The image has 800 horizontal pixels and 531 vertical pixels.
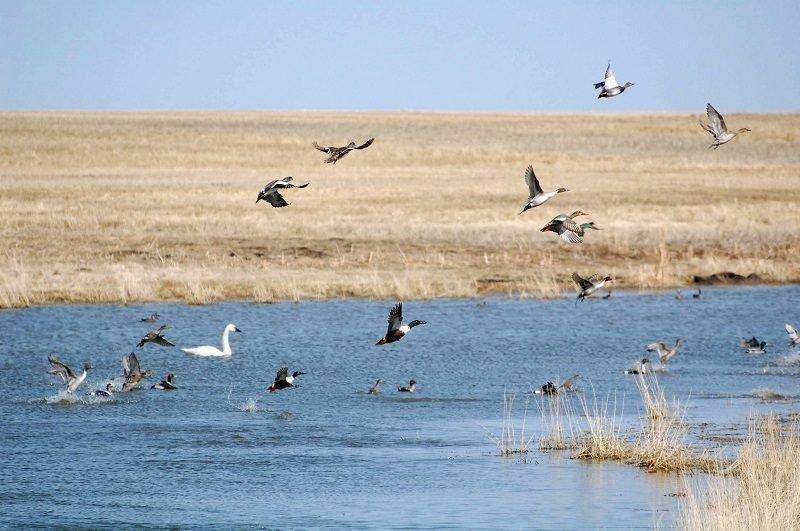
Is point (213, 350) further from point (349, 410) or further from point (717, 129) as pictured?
point (717, 129)

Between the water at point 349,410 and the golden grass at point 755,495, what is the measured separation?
0.56 metres

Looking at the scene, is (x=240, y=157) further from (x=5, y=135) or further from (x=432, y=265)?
(x=432, y=265)

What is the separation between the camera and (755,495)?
10648 millimetres

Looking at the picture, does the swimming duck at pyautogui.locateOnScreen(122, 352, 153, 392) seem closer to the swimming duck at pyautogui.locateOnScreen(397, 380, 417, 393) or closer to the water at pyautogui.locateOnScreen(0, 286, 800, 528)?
the water at pyautogui.locateOnScreen(0, 286, 800, 528)

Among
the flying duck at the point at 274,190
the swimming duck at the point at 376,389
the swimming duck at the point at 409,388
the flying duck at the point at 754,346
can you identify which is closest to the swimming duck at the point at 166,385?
the swimming duck at the point at 376,389

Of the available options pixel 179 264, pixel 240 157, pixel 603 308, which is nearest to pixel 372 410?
pixel 603 308

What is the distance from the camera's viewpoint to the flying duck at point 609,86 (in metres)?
14.2

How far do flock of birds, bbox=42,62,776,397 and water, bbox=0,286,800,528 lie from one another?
0.99ft

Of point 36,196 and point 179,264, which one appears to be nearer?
point 179,264

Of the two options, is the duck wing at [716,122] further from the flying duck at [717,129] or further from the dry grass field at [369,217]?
the dry grass field at [369,217]

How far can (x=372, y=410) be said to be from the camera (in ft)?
54.7

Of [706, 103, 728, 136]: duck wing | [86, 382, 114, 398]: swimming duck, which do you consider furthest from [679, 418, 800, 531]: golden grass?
[86, 382, 114, 398]: swimming duck

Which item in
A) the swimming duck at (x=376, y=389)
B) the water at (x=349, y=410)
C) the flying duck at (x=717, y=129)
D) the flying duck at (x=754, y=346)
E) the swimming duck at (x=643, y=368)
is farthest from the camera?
the flying duck at (x=754, y=346)

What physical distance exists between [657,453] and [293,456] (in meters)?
3.80
